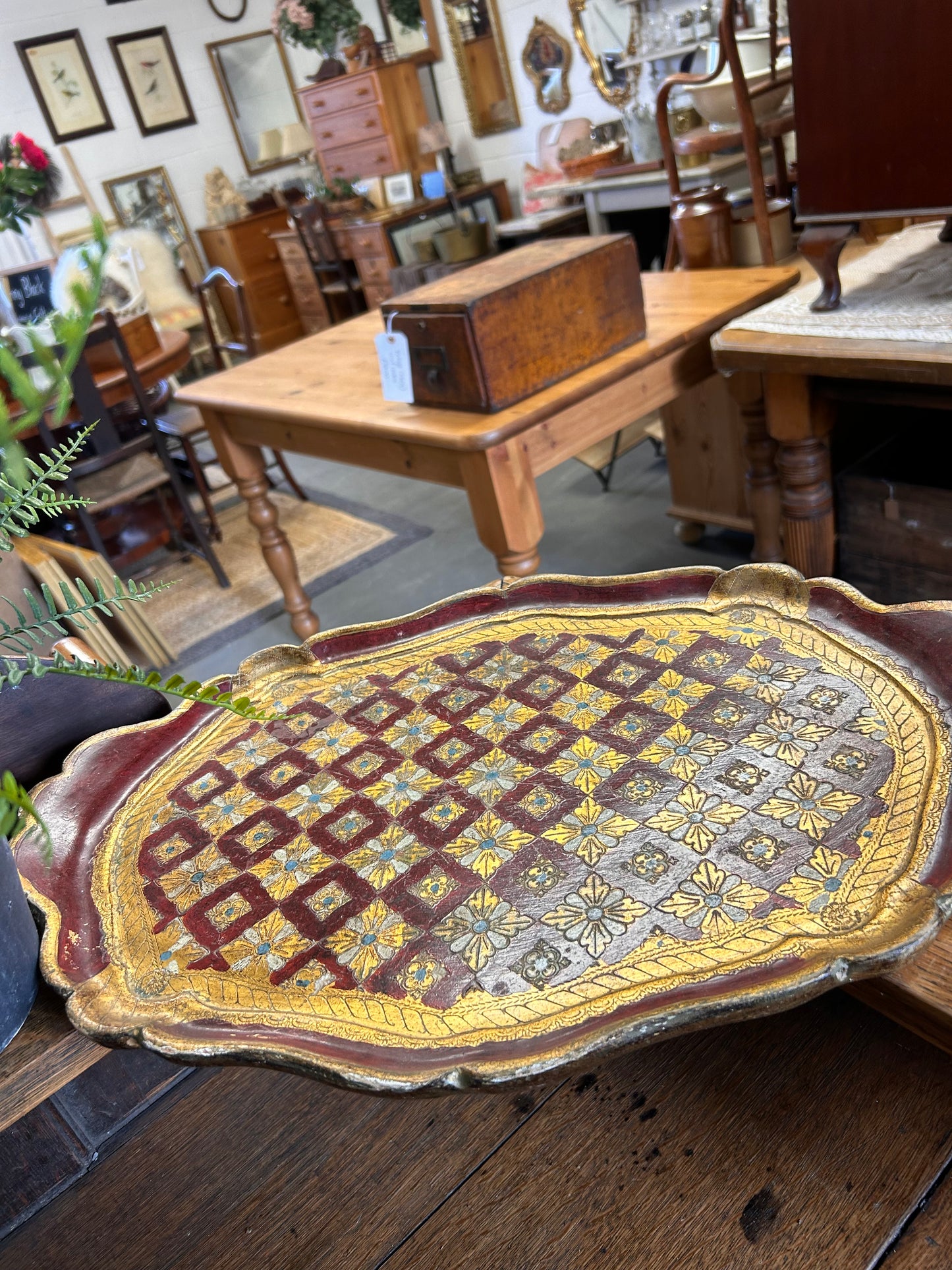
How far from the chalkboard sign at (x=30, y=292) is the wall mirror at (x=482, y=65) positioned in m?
2.84

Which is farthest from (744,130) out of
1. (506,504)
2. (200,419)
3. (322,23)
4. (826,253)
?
(322,23)

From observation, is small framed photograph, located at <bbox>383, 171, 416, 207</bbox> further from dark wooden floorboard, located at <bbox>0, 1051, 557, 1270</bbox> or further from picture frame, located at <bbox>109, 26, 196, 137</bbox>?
dark wooden floorboard, located at <bbox>0, 1051, 557, 1270</bbox>

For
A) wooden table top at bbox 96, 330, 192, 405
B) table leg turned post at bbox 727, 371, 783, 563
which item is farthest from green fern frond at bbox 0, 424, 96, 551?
wooden table top at bbox 96, 330, 192, 405

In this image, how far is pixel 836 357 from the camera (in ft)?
4.73

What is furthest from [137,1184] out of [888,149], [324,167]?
[324,167]

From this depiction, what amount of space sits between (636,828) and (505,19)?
17.0 ft

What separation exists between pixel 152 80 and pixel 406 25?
222 centimetres

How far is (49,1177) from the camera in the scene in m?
1.01

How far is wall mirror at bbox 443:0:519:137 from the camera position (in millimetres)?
4922

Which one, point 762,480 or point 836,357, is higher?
point 836,357

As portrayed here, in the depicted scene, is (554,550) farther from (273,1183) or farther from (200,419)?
(273,1183)

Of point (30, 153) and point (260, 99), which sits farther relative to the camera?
point (260, 99)

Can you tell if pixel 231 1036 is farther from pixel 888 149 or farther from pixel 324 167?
pixel 324 167

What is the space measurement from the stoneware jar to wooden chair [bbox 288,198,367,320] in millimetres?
3858
